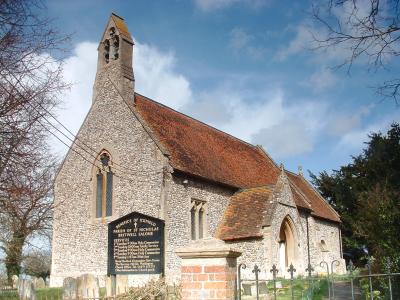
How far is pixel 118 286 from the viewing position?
14461 mm

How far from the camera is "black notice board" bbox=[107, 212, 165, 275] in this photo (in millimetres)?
17859

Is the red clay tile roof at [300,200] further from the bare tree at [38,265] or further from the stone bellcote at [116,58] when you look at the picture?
the bare tree at [38,265]

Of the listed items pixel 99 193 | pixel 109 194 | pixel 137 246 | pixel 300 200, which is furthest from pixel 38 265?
pixel 137 246

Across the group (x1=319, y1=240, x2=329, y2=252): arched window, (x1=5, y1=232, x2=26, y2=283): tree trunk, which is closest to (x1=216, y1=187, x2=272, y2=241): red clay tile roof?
(x1=319, y1=240, x2=329, y2=252): arched window

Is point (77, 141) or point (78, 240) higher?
point (77, 141)

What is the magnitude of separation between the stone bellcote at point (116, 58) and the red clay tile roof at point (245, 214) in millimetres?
6819

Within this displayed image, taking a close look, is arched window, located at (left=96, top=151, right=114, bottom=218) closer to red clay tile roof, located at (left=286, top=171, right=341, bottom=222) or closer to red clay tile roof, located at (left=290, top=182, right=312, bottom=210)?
red clay tile roof, located at (left=290, top=182, right=312, bottom=210)

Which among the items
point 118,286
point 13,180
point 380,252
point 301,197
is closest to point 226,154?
point 301,197

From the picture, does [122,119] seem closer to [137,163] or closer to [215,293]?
[137,163]

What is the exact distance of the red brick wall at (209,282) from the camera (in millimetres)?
5871

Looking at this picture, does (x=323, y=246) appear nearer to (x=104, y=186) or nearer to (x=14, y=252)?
(x=104, y=186)

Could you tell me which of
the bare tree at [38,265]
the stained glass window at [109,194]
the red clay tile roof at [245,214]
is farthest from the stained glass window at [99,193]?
the bare tree at [38,265]

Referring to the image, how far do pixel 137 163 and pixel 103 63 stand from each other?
5505 mm

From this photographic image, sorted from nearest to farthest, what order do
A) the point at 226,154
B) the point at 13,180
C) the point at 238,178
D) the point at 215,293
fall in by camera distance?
the point at 215,293, the point at 13,180, the point at 238,178, the point at 226,154
